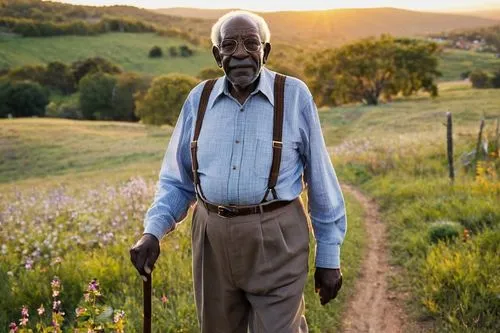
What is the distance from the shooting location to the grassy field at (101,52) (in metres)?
86.9

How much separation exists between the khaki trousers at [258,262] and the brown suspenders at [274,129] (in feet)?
0.57

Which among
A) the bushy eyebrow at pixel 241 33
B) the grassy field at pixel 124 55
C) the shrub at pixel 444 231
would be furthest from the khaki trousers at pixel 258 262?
the grassy field at pixel 124 55

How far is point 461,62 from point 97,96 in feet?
185

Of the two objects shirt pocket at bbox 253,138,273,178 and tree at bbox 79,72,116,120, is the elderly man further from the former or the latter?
tree at bbox 79,72,116,120

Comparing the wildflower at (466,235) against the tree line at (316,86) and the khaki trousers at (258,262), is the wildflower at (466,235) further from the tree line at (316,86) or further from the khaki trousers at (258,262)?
the tree line at (316,86)

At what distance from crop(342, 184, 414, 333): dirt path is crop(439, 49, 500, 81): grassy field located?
7360 cm

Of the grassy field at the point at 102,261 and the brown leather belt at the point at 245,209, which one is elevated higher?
the brown leather belt at the point at 245,209

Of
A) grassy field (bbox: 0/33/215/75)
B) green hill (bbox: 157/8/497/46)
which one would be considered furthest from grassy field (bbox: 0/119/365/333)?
green hill (bbox: 157/8/497/46)

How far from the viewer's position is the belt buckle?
2.80m

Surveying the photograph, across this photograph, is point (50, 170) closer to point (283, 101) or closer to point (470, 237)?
point (470, 237)

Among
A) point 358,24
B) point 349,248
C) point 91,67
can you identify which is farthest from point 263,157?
point 358,24

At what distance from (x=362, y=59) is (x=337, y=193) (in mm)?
51623

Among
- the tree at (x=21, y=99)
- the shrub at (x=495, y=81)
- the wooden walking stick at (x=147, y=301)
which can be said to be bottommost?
the tree at (x=21, y=99)

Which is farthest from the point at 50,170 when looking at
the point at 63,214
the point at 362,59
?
the point at 362,59
